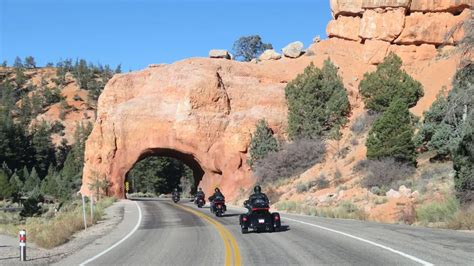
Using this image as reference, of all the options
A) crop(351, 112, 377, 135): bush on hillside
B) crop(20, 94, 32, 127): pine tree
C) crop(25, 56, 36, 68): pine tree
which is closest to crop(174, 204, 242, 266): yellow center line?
crop(351, 112, 377, 135): bush on hillside

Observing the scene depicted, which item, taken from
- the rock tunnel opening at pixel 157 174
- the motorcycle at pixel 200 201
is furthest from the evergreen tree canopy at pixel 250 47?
the motorcycle at pixel 200 201

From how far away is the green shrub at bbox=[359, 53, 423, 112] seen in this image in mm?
44750

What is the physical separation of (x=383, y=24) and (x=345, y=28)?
525 cm

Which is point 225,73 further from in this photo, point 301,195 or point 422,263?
point 422,263

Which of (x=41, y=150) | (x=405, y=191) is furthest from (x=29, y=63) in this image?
(x=405, y=191)

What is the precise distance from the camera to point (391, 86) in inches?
1758

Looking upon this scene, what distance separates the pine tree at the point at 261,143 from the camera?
52.4 m

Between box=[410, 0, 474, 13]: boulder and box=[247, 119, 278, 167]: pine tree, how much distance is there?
20.8 m

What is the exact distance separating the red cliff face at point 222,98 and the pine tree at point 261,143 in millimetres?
2265

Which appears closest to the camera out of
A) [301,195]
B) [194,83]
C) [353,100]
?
[301,195]

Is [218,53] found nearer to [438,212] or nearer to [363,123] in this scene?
[363,123]

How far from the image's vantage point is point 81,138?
104 metres

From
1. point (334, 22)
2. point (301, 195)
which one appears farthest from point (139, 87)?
point (301, 195)

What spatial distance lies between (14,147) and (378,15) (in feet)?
225
